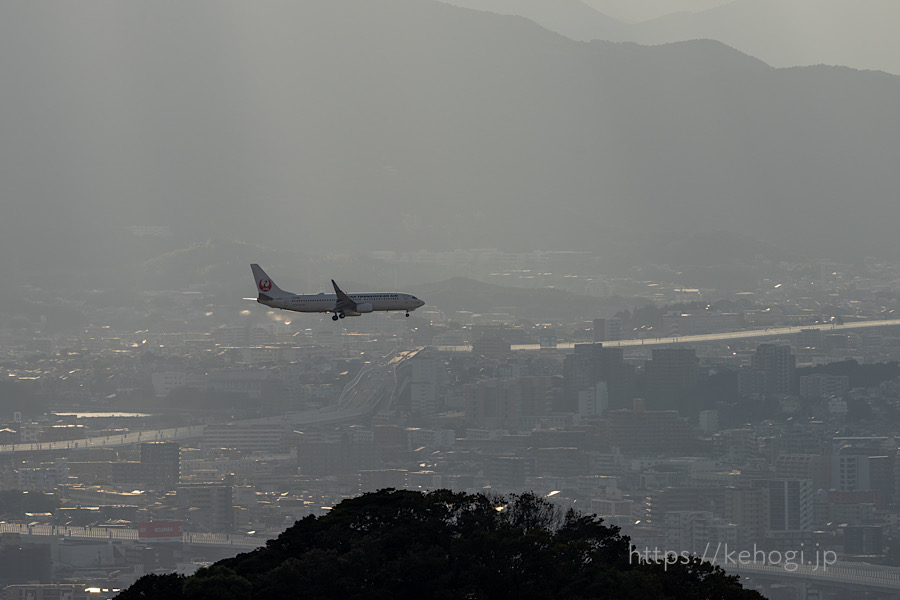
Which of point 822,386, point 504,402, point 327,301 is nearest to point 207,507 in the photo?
point 327,301

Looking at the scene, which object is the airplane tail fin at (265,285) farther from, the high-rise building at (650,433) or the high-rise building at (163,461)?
the high-rise building at (650,433)

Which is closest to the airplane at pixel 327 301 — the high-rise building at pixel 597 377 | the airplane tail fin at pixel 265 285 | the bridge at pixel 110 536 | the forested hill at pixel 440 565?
the airplane tail fin at pixel 265 285

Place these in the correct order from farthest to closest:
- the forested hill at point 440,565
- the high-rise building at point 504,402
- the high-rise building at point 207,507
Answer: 1. the high-rise building at point 504,402
2. the high-rise building at point 207,507
3. the forested hill at point 440,565

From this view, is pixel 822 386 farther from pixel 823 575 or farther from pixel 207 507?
pixel 823 575

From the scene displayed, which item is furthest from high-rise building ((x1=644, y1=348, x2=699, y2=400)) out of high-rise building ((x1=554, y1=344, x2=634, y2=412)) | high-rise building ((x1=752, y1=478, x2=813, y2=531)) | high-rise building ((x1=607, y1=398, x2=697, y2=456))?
high-rise building ((x1=752, y1=478, x2=813, y2=531))

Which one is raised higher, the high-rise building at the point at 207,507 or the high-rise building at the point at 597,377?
the high-rise building at the point at 597,377

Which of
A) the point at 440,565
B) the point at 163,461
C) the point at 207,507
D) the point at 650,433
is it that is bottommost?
the point at 207,507

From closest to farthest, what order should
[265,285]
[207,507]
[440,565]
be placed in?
[440,565]
[265,285]
[207,507]

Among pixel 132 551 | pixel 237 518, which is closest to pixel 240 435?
pixel 237 518
